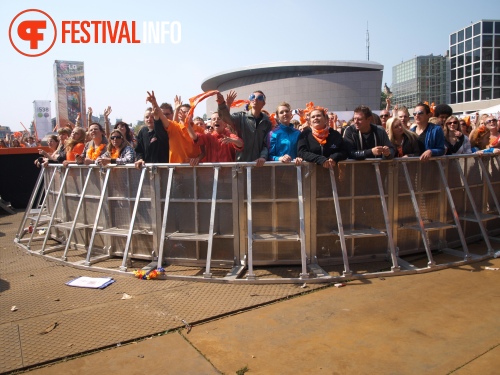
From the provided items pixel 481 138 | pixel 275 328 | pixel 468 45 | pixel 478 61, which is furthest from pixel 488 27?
pixel 275 328

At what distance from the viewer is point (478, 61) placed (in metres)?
49.8

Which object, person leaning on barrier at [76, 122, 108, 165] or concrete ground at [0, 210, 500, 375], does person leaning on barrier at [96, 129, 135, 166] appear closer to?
person leaning on barrier at [76, 122, 108, 165]

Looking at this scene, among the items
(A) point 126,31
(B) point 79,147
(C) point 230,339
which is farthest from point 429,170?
(A) point 126,31

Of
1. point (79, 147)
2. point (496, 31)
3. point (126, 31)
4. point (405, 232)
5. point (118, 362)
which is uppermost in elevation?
point (496, 31)

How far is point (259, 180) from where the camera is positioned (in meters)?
5.22

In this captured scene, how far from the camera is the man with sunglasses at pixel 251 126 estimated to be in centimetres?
548

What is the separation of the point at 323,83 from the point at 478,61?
65.9 feet

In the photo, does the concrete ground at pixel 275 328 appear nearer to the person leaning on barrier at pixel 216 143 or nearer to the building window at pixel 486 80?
the person leaning on barrier at pixel 216 143

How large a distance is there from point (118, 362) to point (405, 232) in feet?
13.8

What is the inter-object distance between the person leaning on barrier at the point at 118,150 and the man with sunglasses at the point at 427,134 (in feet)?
14.3

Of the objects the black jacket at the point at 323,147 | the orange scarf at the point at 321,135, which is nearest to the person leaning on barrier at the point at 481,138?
the black jacket at the point at 323,147

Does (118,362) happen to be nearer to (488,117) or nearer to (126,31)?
(488,117)

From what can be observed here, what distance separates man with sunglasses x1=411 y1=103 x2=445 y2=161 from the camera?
568 cm

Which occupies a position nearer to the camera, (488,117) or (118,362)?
(118,362)
